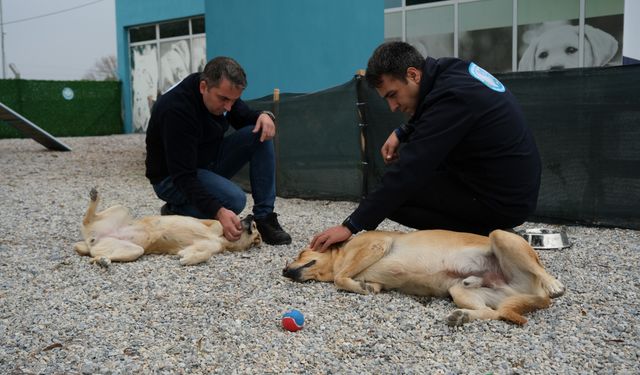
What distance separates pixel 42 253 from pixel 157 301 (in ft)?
6.16

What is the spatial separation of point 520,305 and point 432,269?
55cm

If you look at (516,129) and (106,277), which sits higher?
(516,129)

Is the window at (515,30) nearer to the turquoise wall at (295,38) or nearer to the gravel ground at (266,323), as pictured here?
the turquoise wall at (295,38)

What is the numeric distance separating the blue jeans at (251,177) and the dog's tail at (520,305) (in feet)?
8.39

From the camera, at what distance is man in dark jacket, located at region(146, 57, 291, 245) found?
4.58m

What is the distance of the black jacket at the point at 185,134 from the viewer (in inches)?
185

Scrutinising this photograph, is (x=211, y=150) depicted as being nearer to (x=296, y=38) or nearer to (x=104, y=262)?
(x=104, y=262)

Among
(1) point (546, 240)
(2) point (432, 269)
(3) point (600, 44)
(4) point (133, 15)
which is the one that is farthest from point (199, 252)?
(4) point (133, 15)

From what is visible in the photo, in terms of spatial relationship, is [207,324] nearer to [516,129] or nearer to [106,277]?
[106,277]

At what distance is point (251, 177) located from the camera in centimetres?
539

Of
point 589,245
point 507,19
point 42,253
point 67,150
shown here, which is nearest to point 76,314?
point 42,253

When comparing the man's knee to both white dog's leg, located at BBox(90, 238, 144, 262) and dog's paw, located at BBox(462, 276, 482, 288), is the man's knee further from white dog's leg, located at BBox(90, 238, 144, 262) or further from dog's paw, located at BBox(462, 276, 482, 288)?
dog's paw, located at BBox(462, 276, 482, 288)

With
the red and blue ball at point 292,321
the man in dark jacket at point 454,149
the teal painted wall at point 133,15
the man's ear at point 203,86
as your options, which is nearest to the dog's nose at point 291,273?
the man in dark jacket at point 454,149

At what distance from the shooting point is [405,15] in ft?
42.3
